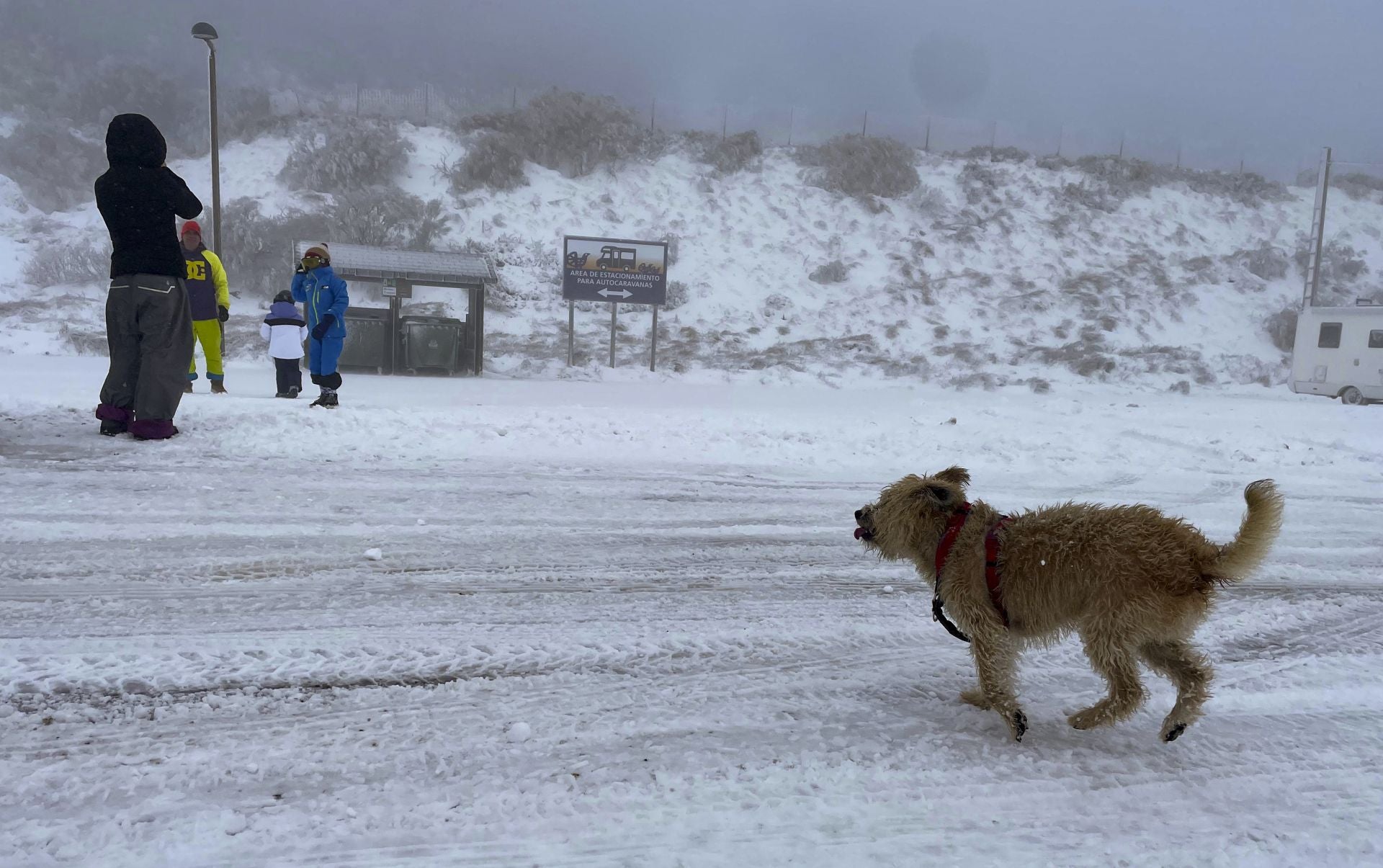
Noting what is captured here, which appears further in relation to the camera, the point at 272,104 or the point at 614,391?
the point at 272,104

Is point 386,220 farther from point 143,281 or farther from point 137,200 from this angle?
point 143,281

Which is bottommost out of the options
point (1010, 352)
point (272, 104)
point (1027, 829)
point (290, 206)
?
point (1027, 829)

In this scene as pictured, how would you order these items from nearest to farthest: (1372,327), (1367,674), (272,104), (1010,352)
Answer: (1367,674), (1372,327), (1010,352), (272,104)

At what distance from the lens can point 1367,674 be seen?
130 inches

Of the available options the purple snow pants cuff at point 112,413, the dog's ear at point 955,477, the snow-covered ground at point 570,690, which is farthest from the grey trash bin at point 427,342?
the dog's ear at point 955,477

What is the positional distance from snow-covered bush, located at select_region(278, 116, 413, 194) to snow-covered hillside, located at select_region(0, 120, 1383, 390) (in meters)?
0.78

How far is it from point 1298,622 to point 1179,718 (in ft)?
6.29

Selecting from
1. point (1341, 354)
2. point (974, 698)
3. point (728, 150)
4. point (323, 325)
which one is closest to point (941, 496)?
point (974, 698)

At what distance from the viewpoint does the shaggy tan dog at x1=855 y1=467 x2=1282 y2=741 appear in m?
2.42

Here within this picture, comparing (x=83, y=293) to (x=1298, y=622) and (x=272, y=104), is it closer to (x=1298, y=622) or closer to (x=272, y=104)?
(x=272, y=104)

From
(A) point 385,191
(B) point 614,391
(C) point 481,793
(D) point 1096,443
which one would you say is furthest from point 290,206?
(C) point 481,793

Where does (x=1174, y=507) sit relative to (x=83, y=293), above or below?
below

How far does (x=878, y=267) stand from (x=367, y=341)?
22002 millimetres

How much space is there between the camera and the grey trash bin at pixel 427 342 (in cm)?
1808
